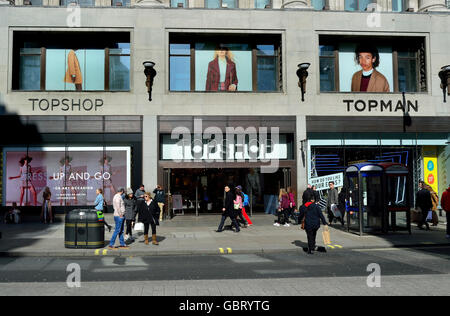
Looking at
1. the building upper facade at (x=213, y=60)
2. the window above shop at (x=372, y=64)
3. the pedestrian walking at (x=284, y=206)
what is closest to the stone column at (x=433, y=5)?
the building upper facade at (x=213, y=60)

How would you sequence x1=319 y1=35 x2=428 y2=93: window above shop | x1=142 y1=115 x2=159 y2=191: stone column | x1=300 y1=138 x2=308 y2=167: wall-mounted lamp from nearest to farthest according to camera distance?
x1=142 y1=115 x2=159 y2=191: stone column → x1=300 y1=138 x2=308 y2=167: wall-mounted lamp → x1=319 y1=35 x2=428 y2=93: window above shop

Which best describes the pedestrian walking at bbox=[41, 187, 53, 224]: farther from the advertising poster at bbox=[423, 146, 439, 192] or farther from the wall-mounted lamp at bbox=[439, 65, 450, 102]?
the wall-mounted lamp at bbox=[439, 65, 450, 102]

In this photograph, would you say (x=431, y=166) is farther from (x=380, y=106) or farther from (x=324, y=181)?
(x=324, y=181)

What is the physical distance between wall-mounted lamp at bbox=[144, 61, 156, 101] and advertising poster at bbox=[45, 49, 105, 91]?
8.54 feet

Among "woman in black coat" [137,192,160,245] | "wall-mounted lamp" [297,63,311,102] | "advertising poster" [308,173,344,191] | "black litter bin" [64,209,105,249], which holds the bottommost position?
"black litter bin" [64,209,105,249]

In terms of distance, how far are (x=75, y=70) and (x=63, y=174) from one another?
5.51 m

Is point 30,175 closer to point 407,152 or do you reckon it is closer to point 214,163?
point 214,163

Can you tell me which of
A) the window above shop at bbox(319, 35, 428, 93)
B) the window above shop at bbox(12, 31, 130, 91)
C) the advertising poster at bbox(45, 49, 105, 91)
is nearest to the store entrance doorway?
the window above shop at bbox(12, 31, 130, 91)

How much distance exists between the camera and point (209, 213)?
2208 cm

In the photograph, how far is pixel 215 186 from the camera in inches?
872

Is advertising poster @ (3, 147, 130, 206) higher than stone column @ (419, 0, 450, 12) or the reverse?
the reverse

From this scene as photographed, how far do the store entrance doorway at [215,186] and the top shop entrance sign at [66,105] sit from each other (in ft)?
17.0

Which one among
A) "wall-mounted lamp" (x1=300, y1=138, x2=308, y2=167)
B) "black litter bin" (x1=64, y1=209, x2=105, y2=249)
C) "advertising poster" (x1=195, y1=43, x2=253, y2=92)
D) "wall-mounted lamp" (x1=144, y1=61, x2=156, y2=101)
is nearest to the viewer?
"black litter bin" (x1=64, y1=209, x2=105, y2=249)

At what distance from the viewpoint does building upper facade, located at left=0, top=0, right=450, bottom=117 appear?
840 inches
